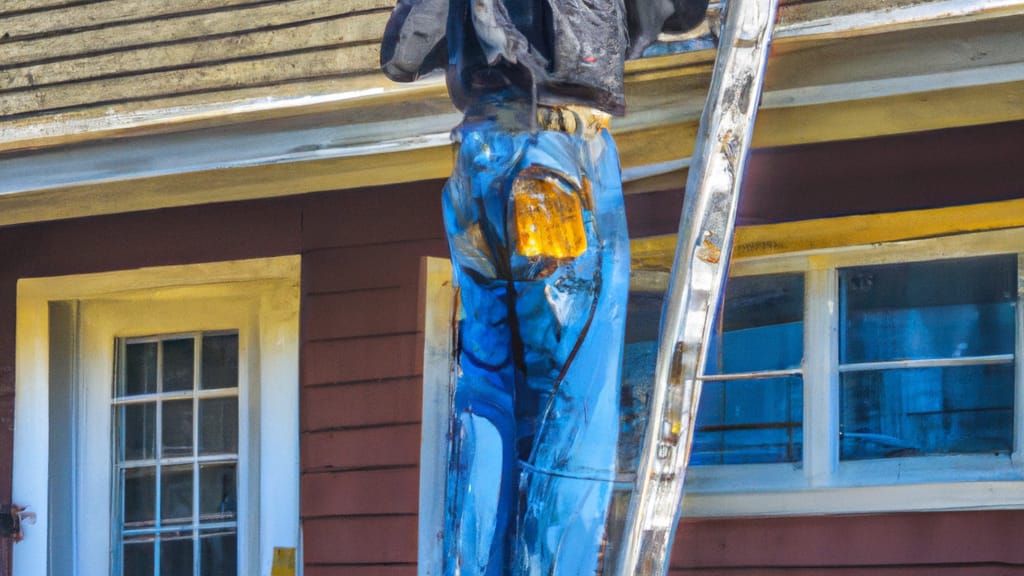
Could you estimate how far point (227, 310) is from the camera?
20.5 ft

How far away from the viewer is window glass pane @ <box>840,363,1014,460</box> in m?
4.70

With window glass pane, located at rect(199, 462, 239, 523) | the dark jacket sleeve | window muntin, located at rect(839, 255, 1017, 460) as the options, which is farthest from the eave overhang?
the dark jacket sleeve

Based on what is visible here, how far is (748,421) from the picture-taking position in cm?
498

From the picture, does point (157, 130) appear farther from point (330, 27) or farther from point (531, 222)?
point (531, 222)

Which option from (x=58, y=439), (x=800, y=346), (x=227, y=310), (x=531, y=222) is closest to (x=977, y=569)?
(x=800, y=346)

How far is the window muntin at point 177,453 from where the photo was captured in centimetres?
625

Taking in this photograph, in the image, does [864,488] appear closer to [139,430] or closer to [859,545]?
[859,545]

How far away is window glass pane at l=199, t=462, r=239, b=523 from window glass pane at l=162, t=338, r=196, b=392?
331 mm

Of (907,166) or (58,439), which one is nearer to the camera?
(907,166)

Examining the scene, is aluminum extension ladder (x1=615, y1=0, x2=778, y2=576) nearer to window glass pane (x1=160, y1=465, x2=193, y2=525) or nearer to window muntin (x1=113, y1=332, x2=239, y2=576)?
window muntin (x1=113, y1=332, x2=239, y2=576)

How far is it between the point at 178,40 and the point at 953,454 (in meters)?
3.04

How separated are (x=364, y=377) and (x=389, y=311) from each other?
241mm

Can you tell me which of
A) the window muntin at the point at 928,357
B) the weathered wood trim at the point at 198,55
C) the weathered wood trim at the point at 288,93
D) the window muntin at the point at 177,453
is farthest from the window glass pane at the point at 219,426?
the window muntin at the point at 928,357

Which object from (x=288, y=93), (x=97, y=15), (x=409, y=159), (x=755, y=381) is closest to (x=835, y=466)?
(x=755, y=381)
